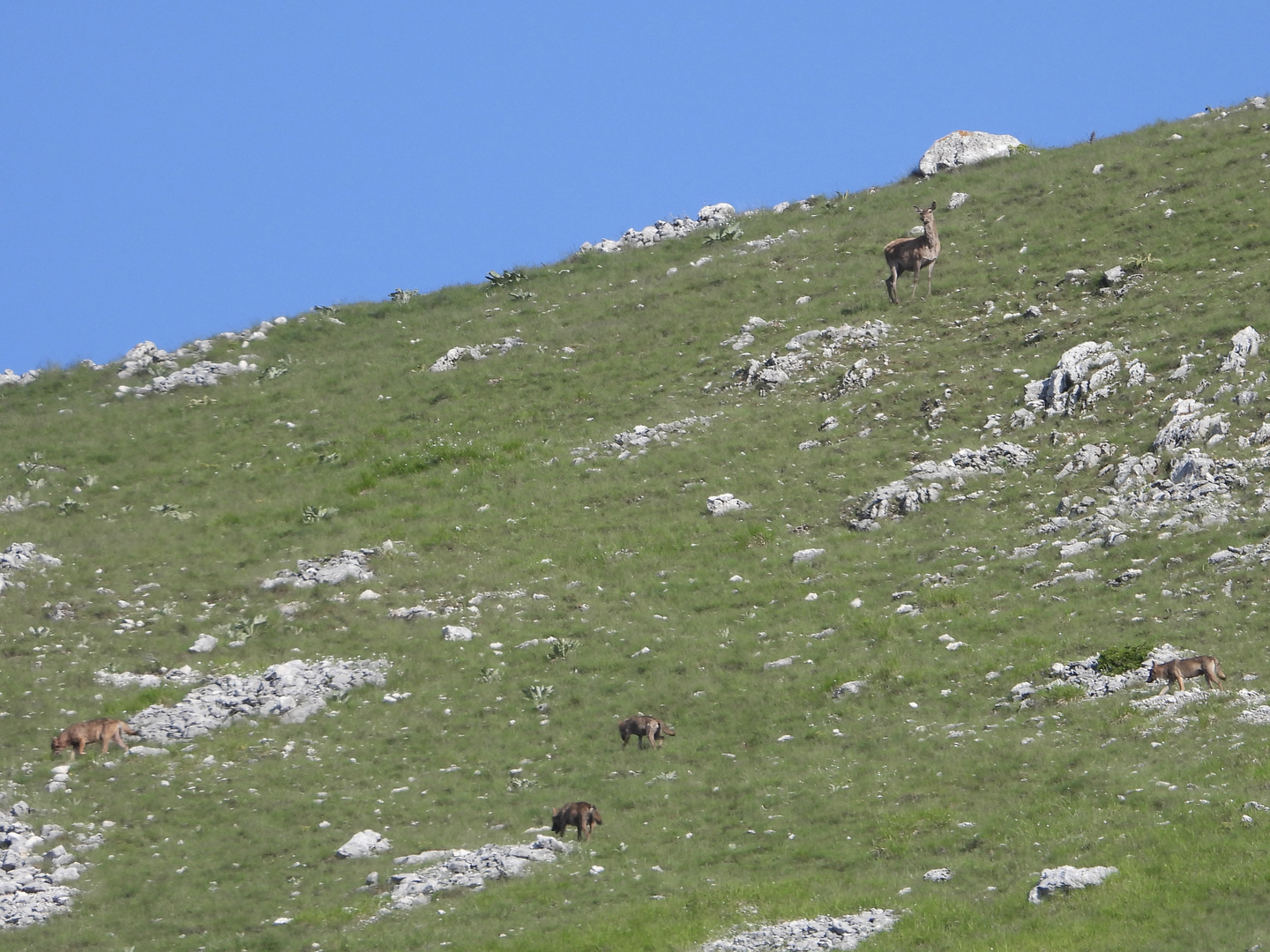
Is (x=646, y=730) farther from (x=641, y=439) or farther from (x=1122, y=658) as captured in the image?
(x=641, y=439)

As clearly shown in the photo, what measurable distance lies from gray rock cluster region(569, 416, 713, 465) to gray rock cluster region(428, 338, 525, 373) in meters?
9.90

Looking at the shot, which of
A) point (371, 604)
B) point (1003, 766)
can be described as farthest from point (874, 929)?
point (371, 604)

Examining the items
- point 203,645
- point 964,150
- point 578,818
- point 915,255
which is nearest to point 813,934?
point 578,818

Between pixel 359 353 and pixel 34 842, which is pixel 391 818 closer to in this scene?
pixel 34 842

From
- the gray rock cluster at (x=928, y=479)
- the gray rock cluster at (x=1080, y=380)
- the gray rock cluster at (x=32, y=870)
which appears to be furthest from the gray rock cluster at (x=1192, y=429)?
the gray rock cluster at (x=32, y=870)

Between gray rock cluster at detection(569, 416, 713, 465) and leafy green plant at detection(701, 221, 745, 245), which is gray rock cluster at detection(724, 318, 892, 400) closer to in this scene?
gray rock cluster at detection(569, 416, 713, 465)

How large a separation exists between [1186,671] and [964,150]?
43.1m

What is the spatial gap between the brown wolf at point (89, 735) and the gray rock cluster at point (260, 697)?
776mm

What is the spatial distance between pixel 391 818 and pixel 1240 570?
57.0 ft

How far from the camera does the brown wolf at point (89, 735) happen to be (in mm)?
26844

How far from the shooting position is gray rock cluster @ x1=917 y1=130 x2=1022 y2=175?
60719 millimetres

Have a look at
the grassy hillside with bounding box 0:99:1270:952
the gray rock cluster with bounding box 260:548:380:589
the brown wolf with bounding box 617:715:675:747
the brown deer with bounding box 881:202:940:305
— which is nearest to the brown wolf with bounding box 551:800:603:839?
the grassy hillside with bounding box 0:99:1270:952

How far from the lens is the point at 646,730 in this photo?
25.9 m

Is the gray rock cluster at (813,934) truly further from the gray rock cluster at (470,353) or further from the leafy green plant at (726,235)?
the leafy green plant at (726,235)
